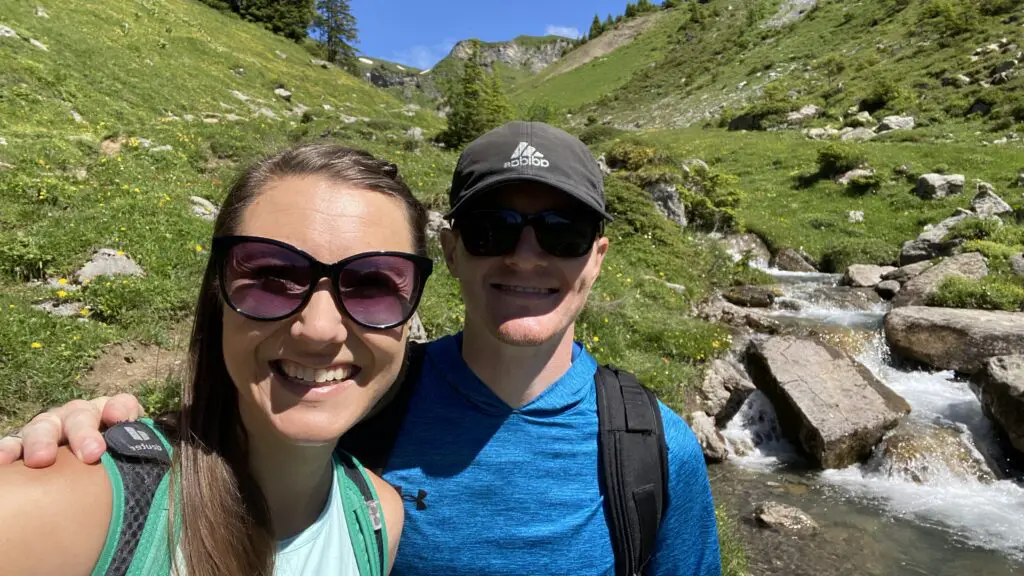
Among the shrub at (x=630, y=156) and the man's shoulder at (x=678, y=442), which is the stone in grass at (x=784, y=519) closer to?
the man's shoulder at (x=678, y=442)

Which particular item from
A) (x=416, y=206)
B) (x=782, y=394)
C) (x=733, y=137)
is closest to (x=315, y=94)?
(x=733, y=137)

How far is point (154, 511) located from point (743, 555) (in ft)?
19.3

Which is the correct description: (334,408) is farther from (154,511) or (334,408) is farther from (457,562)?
(457,562)

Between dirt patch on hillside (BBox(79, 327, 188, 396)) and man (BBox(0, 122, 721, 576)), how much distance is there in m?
3.94

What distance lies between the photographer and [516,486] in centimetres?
210

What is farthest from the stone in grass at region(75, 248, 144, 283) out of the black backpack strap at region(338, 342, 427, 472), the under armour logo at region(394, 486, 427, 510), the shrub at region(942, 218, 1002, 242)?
the shrub at region(942, 218, 1002, 242)

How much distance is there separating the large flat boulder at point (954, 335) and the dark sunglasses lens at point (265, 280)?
11503 millimetres

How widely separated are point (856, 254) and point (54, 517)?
20637 mm

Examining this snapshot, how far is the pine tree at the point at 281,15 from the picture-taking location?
50469 mm

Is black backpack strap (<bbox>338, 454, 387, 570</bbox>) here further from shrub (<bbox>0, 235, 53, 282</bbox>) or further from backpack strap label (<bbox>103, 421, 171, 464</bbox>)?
shrub (<bbox>0, 235, 53, 282</bbox>)

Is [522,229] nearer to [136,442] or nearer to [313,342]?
[313,342]

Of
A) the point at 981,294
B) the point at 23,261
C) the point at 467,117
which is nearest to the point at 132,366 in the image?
the point at 23,261

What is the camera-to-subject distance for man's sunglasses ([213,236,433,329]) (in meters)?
1.64

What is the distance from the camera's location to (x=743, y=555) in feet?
18.4
